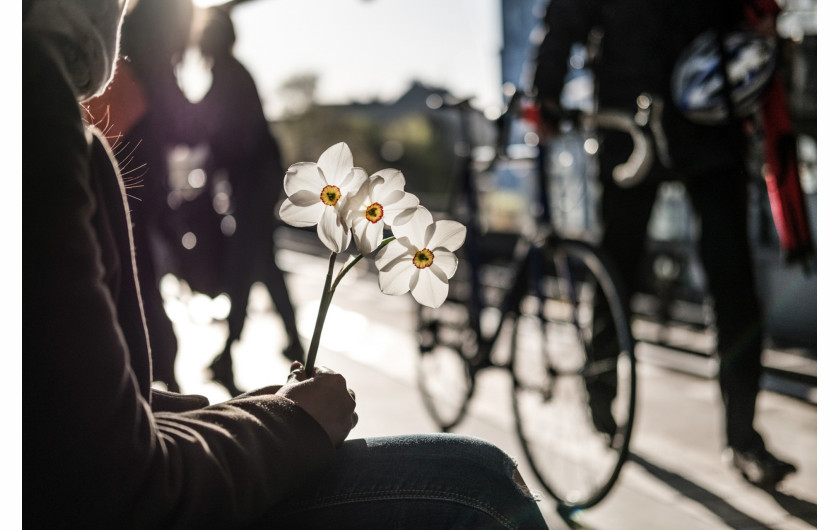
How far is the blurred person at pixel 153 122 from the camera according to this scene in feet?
5.89

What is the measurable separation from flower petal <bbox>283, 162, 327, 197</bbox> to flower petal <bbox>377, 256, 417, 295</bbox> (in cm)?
12

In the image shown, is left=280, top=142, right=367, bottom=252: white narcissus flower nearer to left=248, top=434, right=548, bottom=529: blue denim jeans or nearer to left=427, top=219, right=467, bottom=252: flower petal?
left=427, top=219, right=467, bottom=252: flower petal

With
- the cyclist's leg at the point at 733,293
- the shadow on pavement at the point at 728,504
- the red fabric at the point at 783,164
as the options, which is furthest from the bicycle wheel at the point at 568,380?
the red fabric at the point at 783,164

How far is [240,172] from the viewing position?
440 cm

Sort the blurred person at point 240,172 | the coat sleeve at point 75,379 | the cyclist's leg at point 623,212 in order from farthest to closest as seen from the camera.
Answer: the blurred person at point 240,172 < the cyclist's leg at point 623,212 < the coat sleeve at point 75,379

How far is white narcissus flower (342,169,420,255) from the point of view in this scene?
0.96 meters

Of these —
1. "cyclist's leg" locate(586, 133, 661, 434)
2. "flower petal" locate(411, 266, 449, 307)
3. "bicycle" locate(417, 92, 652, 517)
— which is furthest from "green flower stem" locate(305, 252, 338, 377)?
"cyclist's leg" locate(586, 133, 661, 434)

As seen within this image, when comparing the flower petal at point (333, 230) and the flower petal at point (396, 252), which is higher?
the flower petal at point (333, 230)

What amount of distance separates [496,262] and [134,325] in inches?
479

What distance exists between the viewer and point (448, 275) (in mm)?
967

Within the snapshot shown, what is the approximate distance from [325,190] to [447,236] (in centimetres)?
15

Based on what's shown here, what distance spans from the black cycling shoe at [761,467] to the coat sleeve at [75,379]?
2579mm

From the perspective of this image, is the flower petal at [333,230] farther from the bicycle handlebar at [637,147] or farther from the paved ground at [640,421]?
the bicycle handlebar at [637,147]
